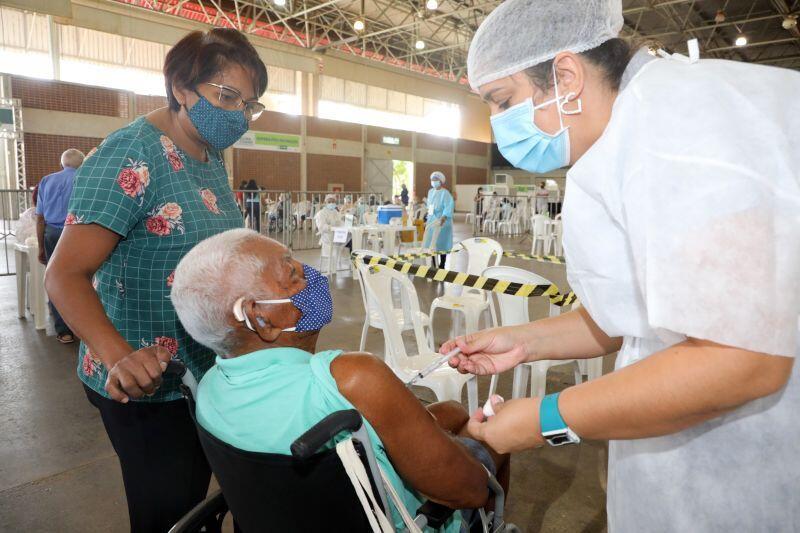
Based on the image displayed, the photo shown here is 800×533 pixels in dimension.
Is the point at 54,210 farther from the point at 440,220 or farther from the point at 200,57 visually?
the point at 440,220

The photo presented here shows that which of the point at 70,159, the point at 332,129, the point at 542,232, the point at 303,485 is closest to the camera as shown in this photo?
the point at 303,485

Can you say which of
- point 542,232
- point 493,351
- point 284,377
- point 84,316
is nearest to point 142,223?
point 84,316

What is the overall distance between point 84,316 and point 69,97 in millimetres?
16952

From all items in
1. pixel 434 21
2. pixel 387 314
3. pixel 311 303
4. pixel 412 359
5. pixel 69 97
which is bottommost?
pixel 412 359

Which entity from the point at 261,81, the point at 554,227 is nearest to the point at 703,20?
the point at 554,227

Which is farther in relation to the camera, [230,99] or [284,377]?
[230,99]

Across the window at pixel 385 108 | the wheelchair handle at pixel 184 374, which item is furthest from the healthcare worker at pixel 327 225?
the window at pixel 385 108

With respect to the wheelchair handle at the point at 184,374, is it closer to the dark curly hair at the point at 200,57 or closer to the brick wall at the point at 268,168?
the dark curly hair at the point at 200,57

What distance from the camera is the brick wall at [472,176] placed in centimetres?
2768

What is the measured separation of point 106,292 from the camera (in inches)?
54.6

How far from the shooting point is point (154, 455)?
1.41 m

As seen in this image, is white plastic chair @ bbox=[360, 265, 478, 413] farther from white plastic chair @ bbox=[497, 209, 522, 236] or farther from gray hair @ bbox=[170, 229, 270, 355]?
white plastic chair @ bbox=[497, 209, 522, 236]

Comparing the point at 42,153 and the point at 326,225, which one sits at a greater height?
the point at 42,153

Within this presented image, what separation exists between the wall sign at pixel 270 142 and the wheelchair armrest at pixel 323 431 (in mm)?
18284
